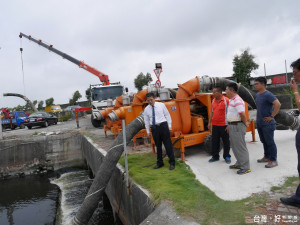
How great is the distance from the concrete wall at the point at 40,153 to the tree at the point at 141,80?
20772 millimetres

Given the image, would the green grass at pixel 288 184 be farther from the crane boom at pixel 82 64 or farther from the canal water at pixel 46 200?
the crane boom at pixel 82 64

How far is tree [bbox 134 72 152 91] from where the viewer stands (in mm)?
33625

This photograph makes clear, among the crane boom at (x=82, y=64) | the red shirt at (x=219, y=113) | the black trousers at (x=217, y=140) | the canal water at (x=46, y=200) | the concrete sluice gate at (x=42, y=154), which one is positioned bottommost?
the canal water at (x=46, y=200)

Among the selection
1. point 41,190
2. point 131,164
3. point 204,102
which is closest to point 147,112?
point 131,164

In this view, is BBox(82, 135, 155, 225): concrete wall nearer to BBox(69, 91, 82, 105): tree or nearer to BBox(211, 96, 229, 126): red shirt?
BBox(211, 96, 229, 126): red shirt

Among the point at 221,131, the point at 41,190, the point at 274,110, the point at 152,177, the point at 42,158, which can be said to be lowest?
the point at 41,190

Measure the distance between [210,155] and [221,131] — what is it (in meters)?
1.00

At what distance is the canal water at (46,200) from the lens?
294 inches

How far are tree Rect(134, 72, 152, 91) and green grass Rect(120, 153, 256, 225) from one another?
28.8 meters

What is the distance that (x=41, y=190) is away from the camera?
10273mm

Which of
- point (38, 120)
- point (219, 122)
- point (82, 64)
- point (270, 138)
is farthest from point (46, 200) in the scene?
A: point (82, 64)

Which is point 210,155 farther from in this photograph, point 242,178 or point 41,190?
point 41,190

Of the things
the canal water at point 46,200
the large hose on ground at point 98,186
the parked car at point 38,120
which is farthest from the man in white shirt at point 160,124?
the parked car at point 38,120

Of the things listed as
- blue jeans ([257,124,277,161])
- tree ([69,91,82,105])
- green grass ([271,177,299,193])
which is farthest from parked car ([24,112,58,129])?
tree ([69,91,82,105])
